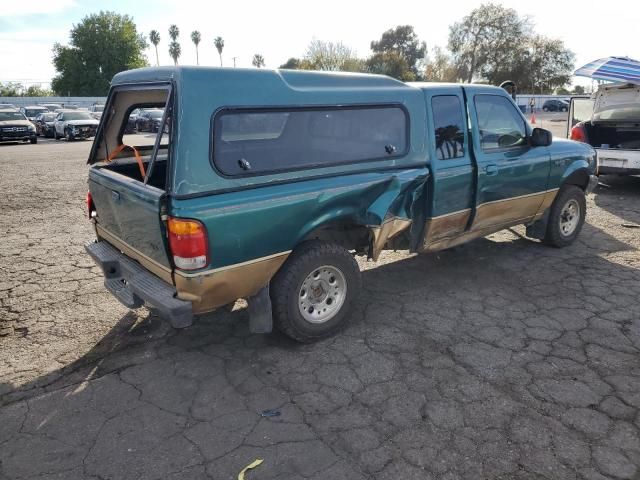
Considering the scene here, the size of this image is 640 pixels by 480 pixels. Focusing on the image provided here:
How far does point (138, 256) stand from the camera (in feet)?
11.8

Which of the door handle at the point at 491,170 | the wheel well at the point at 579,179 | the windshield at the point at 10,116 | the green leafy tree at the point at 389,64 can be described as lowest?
the wheel well at the point at 579,179

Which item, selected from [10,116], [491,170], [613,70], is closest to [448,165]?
[491,170]

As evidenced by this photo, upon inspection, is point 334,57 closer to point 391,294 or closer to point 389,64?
point 389,64

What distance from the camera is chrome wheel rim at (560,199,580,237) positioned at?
19.8ft

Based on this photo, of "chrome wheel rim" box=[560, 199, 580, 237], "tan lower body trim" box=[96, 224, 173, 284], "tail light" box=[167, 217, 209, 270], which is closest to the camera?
"tail light" box=[167, 217, 209, 270]

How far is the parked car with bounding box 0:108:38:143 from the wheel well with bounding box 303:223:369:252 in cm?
2385

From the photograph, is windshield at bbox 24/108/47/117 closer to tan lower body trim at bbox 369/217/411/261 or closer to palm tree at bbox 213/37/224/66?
tan lower body trim at bbox 369/217/411/261

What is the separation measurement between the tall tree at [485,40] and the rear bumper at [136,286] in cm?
6593

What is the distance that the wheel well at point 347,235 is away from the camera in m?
3.98

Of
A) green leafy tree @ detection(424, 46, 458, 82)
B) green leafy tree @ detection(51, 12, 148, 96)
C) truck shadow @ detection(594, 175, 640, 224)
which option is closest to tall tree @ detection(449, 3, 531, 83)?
green leafy tree @ detection(424, 46, 458, 82)

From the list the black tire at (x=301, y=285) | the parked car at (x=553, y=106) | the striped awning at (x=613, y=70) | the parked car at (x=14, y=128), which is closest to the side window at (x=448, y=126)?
the black tire at (x=301, y=285)

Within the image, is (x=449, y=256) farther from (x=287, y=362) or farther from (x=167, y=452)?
(x=167, y=452)

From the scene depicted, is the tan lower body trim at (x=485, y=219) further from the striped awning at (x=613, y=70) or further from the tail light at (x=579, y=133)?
the tail light at (x=579, y=133)

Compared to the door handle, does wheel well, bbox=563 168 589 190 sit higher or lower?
lower
